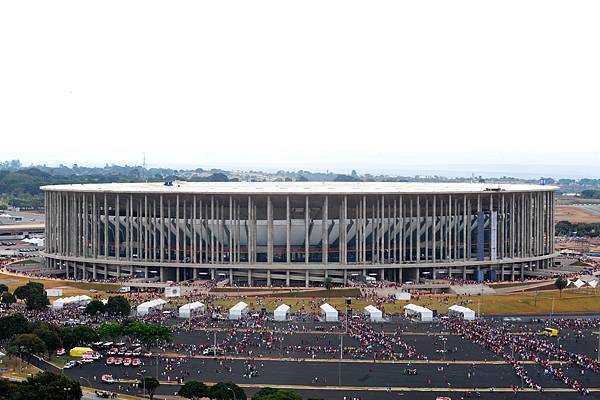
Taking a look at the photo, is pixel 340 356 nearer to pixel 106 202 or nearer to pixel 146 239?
pixel 146 239

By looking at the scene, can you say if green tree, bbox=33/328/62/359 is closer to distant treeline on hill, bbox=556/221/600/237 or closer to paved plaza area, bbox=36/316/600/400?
paved plaza area, bbox=36/316/600/400

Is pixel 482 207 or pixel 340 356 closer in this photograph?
pixel 340 356

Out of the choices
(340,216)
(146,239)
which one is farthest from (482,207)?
(146,239)

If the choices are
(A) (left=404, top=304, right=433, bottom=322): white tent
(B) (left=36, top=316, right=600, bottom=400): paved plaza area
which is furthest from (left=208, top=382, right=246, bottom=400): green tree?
(A) (left=404, top=304, right=433, bottom=322): white tent

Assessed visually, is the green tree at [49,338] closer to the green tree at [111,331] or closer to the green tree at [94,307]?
the green tree at [111,331]

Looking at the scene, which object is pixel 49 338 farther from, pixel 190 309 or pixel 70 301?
pixel 70 301
